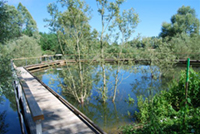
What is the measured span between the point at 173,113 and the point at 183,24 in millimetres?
25459

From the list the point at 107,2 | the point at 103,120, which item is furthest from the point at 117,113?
the point at 107,2

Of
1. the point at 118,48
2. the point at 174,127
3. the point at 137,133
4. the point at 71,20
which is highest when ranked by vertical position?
the point at 71,20

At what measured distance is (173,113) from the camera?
3742 millimetres

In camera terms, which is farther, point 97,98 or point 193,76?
point 97,98

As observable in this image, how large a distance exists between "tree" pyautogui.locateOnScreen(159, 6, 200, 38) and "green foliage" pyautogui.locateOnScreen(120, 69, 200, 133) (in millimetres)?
22851

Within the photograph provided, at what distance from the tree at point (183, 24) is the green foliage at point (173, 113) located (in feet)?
75.0

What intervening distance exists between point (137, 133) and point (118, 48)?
3.94m

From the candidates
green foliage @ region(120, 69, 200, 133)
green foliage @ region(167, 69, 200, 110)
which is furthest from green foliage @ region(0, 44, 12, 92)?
green foliage @ region(167, 69, 200, 110)

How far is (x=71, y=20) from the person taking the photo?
581cm

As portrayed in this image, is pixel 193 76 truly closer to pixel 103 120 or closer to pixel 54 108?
pixel 103 120

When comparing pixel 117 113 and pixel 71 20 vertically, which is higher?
pixel 71 20

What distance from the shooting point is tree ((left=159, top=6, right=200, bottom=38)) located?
2414 centimetres

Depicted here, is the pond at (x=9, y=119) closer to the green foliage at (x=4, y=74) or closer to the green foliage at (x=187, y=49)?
the green foliage at (x=4, y=74)

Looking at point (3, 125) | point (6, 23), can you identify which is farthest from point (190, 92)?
point (3, 125)
